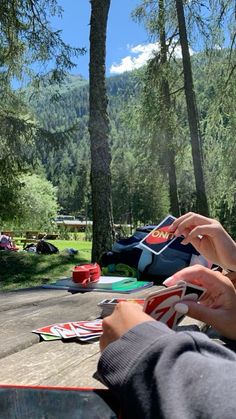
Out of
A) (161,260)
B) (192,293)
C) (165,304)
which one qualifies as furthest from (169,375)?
(161,260)

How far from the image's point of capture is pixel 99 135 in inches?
298

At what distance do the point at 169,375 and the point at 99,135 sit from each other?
697cm

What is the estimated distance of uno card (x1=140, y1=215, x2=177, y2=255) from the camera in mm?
2534

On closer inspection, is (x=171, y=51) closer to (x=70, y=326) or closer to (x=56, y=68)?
(x=56, y=68)

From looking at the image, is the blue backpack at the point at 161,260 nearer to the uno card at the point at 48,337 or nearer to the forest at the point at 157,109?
the uno card at the point at 48,337

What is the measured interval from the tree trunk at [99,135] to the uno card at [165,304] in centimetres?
592

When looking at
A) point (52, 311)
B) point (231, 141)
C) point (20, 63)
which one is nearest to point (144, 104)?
point (231, 141)

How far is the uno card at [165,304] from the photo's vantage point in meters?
1.28

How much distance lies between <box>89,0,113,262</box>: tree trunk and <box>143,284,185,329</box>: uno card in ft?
19.4

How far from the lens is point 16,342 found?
65.2 inches

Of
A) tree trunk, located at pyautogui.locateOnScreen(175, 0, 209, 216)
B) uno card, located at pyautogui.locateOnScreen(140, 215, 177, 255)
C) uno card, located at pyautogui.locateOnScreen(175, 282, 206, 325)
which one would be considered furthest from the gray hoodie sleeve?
tree trunk, located at pyautogui.locateOnScreen(175, 0, 209, 216)

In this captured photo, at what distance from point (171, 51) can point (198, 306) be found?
40.1 ft

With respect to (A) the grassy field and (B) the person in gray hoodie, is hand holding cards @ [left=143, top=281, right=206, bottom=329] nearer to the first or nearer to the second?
(B) the person in gray hoodie

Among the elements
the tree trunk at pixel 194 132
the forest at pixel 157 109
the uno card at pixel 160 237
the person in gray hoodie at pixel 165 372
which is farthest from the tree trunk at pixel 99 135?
the person in gray hoodie at pixel 165 372
